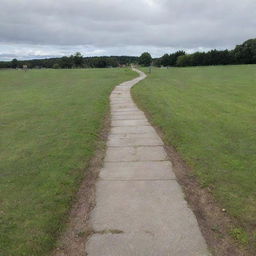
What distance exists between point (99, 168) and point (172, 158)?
130 centimetres

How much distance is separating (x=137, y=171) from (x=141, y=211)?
4.41 feet

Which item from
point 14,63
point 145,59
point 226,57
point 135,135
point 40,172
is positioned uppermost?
point 40,172

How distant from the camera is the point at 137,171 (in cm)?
521

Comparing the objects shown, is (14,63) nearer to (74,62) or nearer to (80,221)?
(74,62)

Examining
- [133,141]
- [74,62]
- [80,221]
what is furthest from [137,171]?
[74,62]

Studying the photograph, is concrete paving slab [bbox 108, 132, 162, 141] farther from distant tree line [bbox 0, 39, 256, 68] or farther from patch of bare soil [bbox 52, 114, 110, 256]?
distant tree line [bbox 0, 39, 256, 68]

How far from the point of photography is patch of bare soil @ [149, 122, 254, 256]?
3.23 meters

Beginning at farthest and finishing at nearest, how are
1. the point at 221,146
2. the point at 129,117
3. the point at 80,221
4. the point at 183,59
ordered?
1. the point at 183,59
2. the point at 129,117
3. the point at 221,146
4. the point at 80,221

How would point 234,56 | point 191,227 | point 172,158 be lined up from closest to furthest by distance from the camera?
point 191,227
point 172,158
point 234,56

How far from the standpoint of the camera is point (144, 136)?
7.45 meters

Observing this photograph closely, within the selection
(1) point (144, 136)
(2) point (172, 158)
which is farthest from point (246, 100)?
(2) point (172, 158)

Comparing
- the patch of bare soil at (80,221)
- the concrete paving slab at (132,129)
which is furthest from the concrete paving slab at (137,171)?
the concrete paving slab at (132,129)

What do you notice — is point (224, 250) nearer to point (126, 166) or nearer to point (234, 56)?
point (126, 166)

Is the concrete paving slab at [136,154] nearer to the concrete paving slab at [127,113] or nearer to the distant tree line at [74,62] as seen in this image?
the concrete paving slab at [127,113]
